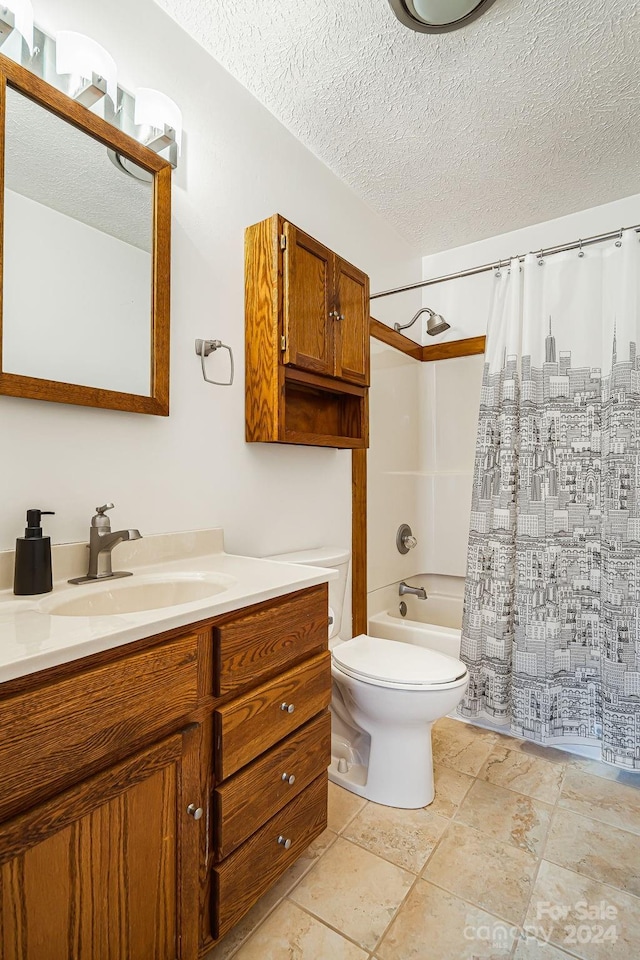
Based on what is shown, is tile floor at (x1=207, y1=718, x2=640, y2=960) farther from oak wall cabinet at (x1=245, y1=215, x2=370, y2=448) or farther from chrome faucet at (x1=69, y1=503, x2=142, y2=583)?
oak wall cabinet at (x1=245, y1=215, x2=370, y2=448)

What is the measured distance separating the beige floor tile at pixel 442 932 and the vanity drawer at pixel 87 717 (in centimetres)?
79

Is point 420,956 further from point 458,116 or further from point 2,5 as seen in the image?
point 458,116

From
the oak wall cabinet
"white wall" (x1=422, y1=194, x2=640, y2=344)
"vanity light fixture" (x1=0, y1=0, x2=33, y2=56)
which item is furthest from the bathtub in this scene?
"vanity light fixture" (x1=0, y1=0, x2=33, y2=56)

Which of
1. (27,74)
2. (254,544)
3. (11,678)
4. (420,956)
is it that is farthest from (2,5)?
(420,956)

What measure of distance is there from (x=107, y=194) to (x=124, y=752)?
4.25ft

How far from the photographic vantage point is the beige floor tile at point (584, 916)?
1.12m

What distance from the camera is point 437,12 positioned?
4.59 feet

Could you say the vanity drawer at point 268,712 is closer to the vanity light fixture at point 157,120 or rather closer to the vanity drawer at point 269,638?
the vanity drawer at point 269,638

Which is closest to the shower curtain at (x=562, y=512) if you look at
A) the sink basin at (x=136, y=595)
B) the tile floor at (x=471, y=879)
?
the tile floor at (x=471, y=879)

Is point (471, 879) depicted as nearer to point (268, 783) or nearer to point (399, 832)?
point (399, 832)

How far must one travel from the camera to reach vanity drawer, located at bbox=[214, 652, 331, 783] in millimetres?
1004

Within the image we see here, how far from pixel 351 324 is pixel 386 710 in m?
1.41

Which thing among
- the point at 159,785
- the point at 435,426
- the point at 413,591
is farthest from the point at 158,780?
the point at 435,426

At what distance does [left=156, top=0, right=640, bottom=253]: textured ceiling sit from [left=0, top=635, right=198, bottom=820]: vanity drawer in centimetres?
178
